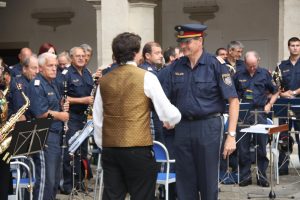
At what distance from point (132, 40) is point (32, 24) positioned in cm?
1393

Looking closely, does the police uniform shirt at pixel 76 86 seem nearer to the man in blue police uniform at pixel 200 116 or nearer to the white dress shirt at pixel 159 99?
the man in blue police uniform at pixel 200 116

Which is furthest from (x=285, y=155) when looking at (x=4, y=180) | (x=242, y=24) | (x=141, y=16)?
(x=242, y=24)

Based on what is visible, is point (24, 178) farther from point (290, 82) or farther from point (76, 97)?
point (290, 82)

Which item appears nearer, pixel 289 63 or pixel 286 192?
pixel 286 192

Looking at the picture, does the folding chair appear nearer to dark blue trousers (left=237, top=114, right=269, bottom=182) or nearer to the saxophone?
the saxophone

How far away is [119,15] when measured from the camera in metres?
14.3

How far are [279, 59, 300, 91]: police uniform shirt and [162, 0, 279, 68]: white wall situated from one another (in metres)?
4.96

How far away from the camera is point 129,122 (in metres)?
5.92

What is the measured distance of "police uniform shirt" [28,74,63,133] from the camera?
26.1 ft

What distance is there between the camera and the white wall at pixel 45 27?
18.7 meters

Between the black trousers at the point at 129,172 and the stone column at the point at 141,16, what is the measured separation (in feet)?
28.5

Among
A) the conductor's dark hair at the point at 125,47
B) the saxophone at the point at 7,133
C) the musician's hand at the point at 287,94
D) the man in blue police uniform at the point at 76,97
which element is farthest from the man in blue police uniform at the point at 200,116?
the musician's hand at the point at 287,94

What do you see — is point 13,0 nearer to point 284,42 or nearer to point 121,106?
point 284,42

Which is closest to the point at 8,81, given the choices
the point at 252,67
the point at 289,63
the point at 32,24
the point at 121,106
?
the point at 121,106
